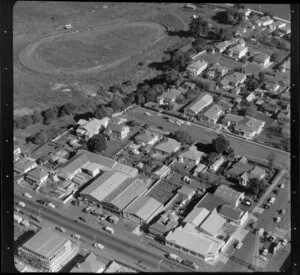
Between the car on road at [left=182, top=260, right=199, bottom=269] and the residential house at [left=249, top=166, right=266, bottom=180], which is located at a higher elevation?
the car on road at [left=182, top=260, right=199, bottom=269]

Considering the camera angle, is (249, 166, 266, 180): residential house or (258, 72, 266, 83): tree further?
(258, 72, 266, 83): tree

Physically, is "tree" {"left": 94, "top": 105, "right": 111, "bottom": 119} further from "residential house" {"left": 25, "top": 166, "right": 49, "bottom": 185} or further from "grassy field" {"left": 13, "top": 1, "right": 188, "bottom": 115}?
"residential house" {"left": 25, "top": 166, "right": 49, "bottom": 185}

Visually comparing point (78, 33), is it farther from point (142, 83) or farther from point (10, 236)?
point (10, 236)

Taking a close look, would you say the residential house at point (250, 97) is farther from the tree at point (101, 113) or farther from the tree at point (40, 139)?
the tree at point (40, 139)

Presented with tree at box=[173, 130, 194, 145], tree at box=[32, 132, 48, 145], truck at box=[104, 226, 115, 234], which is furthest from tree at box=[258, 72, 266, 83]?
truck at box=[104, 226, 115, 234]

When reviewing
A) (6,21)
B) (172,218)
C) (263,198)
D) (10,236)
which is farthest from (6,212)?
(263,198)

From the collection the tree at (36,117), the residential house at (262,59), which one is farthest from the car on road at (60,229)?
the residential house at (262,59)

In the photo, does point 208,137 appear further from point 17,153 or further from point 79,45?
point 79,45
